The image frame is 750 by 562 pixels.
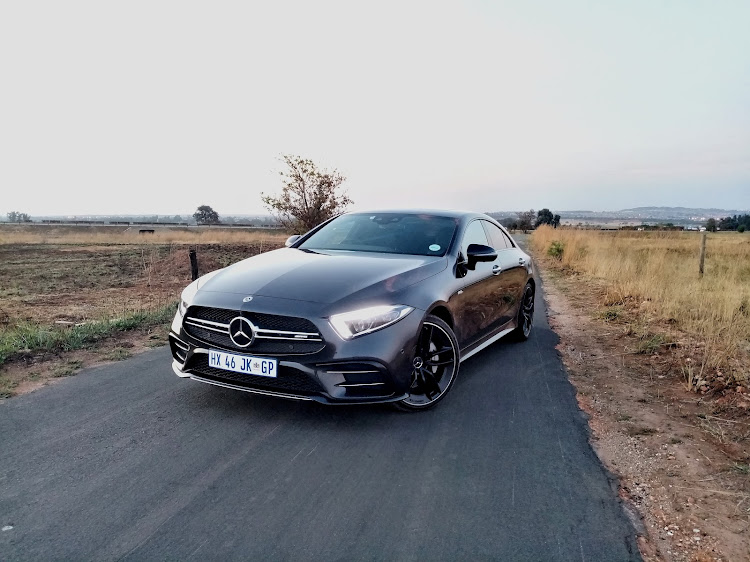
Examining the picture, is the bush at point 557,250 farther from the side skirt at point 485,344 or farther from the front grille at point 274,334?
the front grille at point 274,334

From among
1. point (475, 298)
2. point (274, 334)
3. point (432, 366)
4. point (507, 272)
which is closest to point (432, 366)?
point (432, 366)

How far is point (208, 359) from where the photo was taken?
12.2 ft

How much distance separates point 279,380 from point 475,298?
2.14 m

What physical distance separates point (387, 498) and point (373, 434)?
80 centimetres

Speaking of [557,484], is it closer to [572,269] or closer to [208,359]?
[208,359]

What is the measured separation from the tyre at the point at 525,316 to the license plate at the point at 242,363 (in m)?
3.71

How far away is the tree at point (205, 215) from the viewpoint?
10469 cm

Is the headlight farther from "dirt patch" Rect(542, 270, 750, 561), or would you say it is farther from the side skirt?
"dirt patch" Rect(542, 270, 750, 561)

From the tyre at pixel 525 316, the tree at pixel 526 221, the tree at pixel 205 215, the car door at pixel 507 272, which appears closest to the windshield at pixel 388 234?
the car door at pixel 507 272

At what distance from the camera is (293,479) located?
9.66 feet

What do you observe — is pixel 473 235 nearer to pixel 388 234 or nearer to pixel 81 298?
pixel 388 234

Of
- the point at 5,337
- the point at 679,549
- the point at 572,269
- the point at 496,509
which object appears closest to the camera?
the point at 679,549

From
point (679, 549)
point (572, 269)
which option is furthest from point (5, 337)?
point (572, 269)

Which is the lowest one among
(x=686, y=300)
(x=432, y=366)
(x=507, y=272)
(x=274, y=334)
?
(x=686, y=300)
